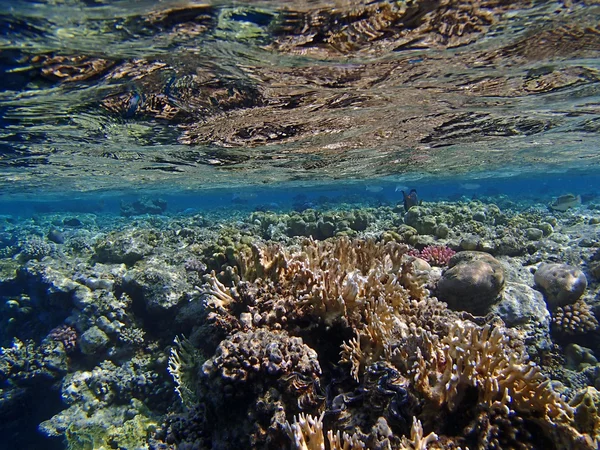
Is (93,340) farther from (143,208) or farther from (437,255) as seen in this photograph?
(143,208)

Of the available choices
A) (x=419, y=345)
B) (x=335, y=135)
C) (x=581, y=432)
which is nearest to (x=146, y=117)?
(x=335, y=135)

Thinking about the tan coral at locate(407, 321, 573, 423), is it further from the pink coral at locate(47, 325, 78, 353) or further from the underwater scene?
the pink coral at locate(47, 325, 78, 353)

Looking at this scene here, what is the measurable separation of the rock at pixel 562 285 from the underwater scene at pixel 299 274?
0.13 feet

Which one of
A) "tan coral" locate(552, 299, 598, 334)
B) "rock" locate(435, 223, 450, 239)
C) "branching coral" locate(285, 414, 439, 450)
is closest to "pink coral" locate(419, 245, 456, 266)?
"rock" locate(435, 223, 450, 239)

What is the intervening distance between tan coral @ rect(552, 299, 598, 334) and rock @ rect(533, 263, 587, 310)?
17 centimetres

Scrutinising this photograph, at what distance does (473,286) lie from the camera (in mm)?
6402

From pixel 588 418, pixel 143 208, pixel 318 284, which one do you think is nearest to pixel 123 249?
pixel 318 284

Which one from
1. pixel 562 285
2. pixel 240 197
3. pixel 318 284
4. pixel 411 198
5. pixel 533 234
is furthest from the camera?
pixel 240 197

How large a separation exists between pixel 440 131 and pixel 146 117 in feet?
39.4

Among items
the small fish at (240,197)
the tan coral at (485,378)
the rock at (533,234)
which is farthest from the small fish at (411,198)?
the small fish at (240,197)

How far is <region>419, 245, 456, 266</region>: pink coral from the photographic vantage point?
8.98 m

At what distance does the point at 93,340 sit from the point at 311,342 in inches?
256

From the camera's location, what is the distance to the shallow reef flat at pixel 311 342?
3205 mm

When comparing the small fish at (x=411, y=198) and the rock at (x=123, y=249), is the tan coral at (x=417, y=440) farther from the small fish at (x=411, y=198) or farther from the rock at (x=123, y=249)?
the small fish at (x=411, y=198)
